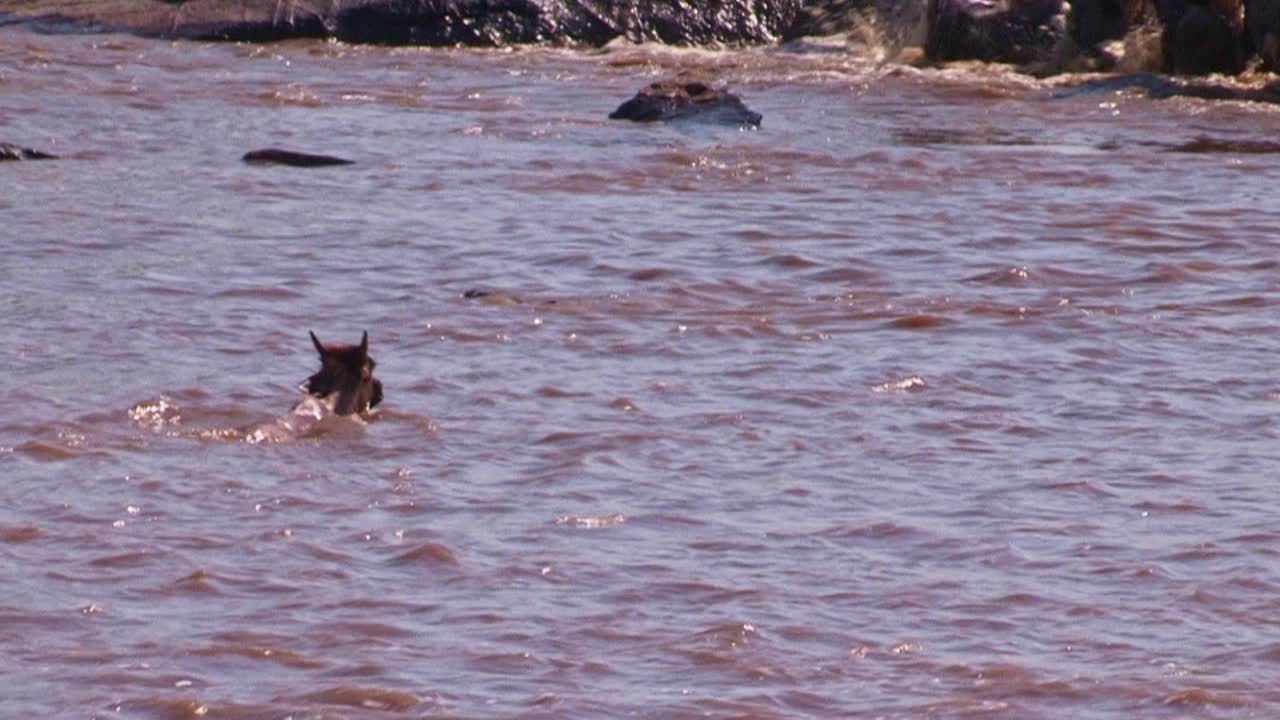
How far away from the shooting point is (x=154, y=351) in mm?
7367

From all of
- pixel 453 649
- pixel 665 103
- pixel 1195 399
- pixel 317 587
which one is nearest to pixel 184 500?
pixel 317 587

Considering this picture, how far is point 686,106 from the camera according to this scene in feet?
44.7

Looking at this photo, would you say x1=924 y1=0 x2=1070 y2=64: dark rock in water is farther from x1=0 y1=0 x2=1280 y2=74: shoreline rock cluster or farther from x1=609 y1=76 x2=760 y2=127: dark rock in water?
x1=609 y1=76 x2=760 y2=127: dark rock in water

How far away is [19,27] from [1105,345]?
1266 cm

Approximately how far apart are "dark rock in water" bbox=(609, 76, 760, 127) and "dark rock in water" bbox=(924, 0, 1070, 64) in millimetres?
3684

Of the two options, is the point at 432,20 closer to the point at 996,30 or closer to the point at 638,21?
the point at 638,21

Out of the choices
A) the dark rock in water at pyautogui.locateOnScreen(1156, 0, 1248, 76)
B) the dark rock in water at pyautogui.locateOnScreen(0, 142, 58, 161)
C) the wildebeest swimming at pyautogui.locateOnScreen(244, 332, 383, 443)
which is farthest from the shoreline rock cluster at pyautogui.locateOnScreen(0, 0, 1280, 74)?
the wildebeest swimming at pyautogui.locateOnScreen(244, 332, 383, 443)

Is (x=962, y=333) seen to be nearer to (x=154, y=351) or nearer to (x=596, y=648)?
(x=154, y=351)

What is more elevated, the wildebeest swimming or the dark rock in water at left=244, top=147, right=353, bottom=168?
the wildebeest swimming

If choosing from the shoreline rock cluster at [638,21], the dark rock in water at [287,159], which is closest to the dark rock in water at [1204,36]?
the shoreline rock cluster at [638,21]

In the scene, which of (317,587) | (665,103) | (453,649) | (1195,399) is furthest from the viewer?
(665,103)

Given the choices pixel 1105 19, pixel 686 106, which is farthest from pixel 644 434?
pixel 1105 19

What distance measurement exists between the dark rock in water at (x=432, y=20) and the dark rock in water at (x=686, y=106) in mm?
4809

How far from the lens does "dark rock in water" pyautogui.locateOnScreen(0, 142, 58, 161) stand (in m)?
11.4
